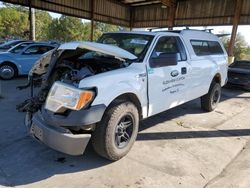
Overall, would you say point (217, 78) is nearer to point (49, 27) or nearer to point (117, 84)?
point (117, 84)

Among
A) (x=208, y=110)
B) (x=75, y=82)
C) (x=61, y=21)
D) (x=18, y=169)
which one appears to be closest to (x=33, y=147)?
(x=18, y=169)

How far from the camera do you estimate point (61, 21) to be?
160 feet

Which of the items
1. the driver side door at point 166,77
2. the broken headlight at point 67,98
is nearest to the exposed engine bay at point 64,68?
the broken headlight at point 67,98

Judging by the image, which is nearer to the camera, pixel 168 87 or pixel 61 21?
pixel 168 87

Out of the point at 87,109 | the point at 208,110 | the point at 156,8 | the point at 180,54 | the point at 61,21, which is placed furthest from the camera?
the point at 61,21

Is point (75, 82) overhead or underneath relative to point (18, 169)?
overhead

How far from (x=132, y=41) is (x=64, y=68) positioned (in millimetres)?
1326

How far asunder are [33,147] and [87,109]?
58.2 inches

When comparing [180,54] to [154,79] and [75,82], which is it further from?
[75,82]

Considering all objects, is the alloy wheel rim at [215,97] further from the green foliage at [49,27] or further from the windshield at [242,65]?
the green foliage at [49,27]

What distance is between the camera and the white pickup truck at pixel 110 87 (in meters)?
3.29

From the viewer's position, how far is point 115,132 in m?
3.67

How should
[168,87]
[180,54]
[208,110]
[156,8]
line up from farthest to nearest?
1. [156,8]
2. [208,110]
3. [180,54]
4. [168,87]

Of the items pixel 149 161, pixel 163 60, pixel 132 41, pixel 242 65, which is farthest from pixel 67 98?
pixel 242 65
